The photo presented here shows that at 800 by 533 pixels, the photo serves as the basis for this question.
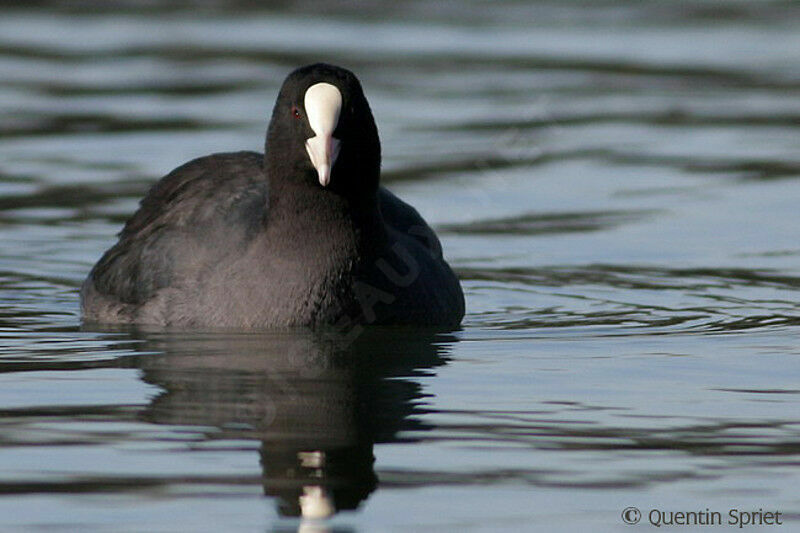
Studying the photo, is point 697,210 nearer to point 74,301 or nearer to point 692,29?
point 74,301

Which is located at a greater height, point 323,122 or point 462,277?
point 323,122

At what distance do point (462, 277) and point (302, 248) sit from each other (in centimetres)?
209

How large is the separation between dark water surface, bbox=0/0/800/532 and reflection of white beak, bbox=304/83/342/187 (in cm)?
70

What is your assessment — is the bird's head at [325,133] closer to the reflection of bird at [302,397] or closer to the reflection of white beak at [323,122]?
the reflection of white beak at [323,122]

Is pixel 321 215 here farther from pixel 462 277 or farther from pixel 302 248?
pixel 462 277

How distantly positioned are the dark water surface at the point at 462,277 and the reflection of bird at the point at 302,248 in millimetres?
152

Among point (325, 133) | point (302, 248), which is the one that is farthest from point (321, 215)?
point (325, 133)

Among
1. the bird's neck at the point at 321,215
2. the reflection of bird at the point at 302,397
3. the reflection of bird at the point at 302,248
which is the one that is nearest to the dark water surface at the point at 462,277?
the reflection of bird at the point at 302,397

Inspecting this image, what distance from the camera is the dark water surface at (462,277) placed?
5.04 metres

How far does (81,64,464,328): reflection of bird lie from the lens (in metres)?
7.11

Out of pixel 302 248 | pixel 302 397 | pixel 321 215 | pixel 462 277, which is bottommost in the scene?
pixel 302 397

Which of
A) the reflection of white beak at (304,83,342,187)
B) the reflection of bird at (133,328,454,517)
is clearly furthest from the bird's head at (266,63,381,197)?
the reflection of bird at (133,328,454,517)

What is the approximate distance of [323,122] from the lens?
6965 millimetres

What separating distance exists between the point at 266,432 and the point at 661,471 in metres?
1.18
